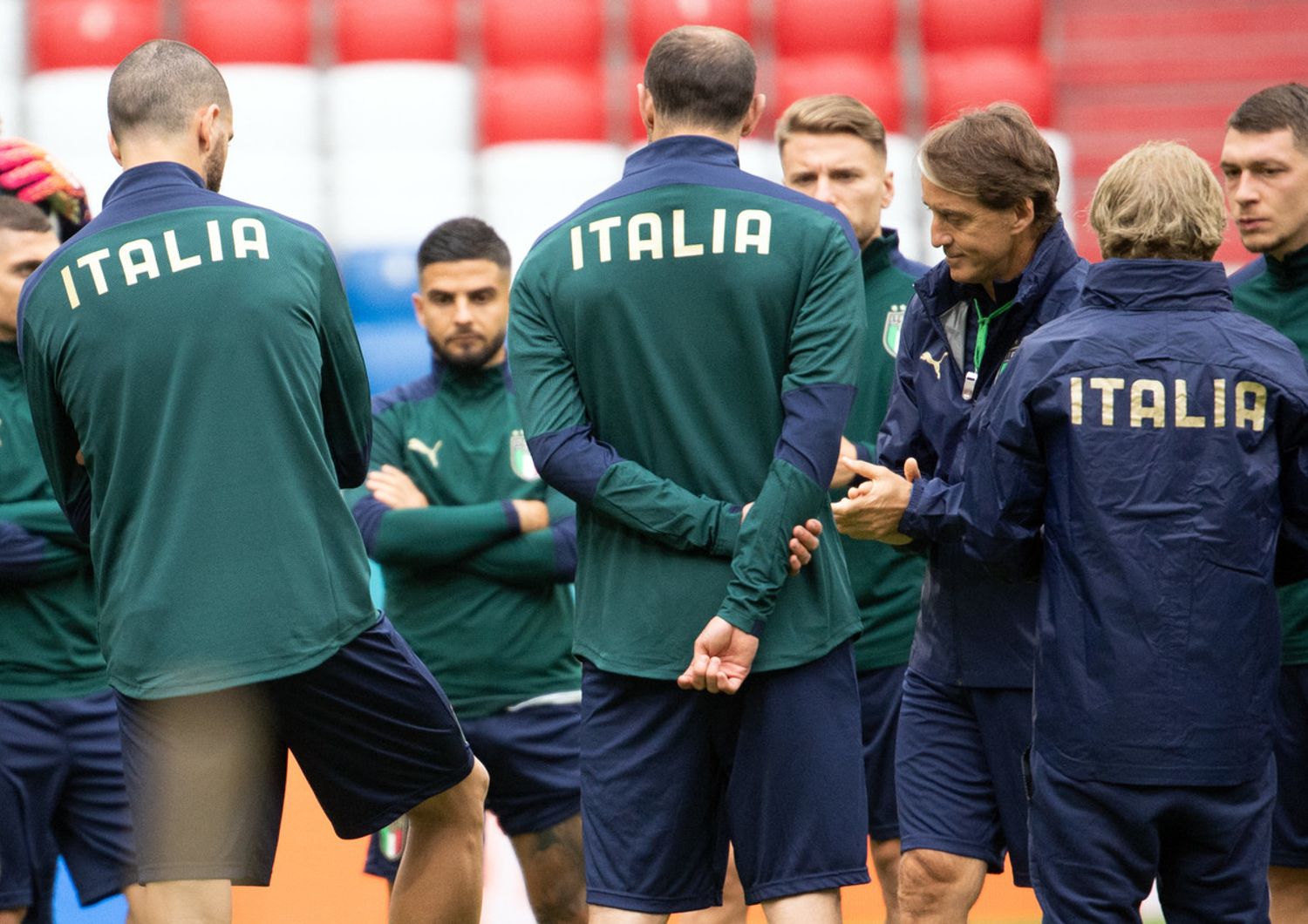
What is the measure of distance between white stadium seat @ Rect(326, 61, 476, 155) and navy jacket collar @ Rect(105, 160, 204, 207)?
14.6 feet

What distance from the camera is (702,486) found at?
2.83m

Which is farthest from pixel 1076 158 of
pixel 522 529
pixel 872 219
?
pixel 522 529

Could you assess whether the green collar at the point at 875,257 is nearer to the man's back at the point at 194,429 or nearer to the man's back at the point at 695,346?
the man's back at the point at 695,346

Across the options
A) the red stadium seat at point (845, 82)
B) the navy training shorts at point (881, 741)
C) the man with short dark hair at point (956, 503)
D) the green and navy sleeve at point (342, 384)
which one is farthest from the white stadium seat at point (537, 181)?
the man with short dark hair at point (956, 503)

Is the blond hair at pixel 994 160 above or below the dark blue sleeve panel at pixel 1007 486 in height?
above

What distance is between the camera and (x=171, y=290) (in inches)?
107

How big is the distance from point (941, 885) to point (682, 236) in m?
1.27

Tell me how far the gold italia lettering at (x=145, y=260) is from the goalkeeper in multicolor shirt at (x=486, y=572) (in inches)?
52.2

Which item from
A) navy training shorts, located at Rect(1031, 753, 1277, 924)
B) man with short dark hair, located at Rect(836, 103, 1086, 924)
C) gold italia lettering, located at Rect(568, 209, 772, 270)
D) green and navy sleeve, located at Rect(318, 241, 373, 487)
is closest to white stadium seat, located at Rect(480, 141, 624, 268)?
green and navy sleeve, located at Rect(318, 241, 373, 487)

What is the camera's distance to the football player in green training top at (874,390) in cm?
385

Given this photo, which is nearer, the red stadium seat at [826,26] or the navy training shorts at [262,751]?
the navy training shorts at [262,751]

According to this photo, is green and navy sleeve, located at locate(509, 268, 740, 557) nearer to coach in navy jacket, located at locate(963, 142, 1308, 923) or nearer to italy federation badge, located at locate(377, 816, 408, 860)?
coach in navy jacket, located at locate(963, 142, 1308, 923)

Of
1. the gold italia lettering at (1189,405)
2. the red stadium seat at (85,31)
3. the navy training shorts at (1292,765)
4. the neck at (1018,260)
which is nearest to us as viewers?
the gold italia lettering at (1189,405)

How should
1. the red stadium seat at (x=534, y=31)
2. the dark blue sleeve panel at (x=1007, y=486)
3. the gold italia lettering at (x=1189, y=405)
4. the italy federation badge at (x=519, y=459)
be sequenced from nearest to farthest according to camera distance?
the gold italia lettering at (x=1189, y=405), the dark blue sleeve panel at (x=1007, y=486), the italy federation badge at (x=519, y=459), the red stadium seat at (x=534, y=31)
